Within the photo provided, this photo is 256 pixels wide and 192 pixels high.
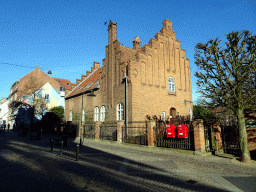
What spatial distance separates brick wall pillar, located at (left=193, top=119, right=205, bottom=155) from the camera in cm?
1059

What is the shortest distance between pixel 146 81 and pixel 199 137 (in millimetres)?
10614

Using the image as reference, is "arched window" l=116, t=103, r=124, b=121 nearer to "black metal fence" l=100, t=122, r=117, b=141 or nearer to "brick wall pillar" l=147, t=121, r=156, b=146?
"black metal fence" l=100, t=122, r=117, b=141

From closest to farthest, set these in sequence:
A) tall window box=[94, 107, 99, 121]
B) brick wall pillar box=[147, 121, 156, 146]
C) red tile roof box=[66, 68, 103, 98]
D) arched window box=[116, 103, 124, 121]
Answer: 1. brick wall pillar box=[147, 121, 156, 146]
2. arched window box=[116, 103, 124, 121]
3. tall window box=[94, 107, 99, 121]
4. red tile roof box=[66, 68, 103, 98]

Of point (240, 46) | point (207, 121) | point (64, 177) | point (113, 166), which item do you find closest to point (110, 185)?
point (64, 177)

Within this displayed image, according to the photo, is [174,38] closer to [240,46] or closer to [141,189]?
[240,46]

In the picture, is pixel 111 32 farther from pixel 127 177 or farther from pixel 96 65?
pixel 127 177

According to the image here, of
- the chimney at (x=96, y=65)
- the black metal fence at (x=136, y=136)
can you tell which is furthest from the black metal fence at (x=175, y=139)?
the chimney at (x=96, y=65)

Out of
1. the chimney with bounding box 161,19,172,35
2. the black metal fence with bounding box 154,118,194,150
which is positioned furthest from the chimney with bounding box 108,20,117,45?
the black metal fence with bounding box 154,118,194,150

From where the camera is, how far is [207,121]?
11.5m

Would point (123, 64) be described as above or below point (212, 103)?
above

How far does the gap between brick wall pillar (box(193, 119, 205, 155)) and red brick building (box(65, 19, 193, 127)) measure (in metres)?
8.15

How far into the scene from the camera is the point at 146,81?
20.2m

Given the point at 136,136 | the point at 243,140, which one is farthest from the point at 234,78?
the point at 136,136

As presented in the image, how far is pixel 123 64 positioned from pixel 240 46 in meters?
12.4
